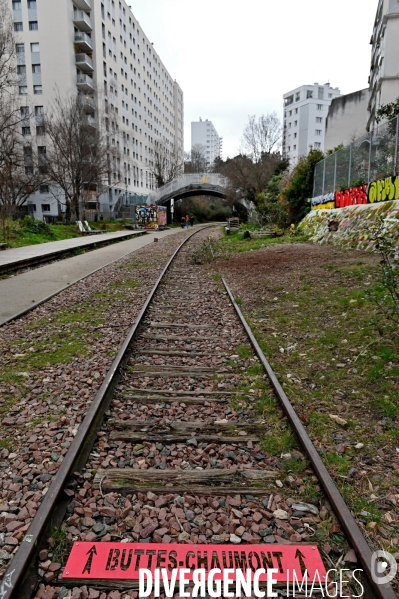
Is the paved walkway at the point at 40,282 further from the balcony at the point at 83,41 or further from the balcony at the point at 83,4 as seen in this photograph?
the balcony at the point at 83,4

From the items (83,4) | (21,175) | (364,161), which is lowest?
(364,161)

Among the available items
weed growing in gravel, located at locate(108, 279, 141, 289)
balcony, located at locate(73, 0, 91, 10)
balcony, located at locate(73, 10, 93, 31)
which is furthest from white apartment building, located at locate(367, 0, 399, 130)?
balcony, located at locate(73, 0, 91, 10)

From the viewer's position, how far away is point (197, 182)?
55406mm

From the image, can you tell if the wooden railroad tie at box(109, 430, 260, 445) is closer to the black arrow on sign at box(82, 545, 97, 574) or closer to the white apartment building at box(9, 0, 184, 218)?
the black arrow on sign at box(82, 545, 97, 574)

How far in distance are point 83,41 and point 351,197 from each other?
5173 cm

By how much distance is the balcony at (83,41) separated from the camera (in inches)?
2064

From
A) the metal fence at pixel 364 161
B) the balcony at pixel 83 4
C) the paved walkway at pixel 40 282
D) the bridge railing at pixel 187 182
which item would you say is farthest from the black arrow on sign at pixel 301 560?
the balcony at pixel 83 4

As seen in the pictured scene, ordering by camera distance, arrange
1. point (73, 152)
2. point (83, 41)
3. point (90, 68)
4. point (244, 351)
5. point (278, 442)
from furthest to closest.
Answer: point (90, 68) < point (83, 41) < point (73, 152) < point (244, 351) < point (278, 442)

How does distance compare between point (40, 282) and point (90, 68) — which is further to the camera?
point (90, 68)

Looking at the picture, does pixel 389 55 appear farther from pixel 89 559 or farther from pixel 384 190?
pixel 89 559

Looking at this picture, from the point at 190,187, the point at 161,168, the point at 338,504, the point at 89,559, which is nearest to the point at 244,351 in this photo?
the point at 338,504

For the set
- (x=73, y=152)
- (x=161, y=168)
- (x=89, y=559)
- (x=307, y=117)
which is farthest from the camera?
(x=307, y=117)

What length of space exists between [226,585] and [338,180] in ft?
57.4

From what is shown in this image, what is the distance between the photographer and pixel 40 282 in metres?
12.1
